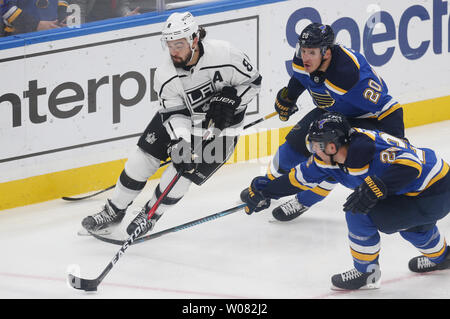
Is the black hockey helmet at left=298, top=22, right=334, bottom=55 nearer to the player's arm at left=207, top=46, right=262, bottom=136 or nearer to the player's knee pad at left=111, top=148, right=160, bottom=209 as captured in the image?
the player's arm at left=207, top=46, right=262, bottom=136

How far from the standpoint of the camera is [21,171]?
18.9 feet

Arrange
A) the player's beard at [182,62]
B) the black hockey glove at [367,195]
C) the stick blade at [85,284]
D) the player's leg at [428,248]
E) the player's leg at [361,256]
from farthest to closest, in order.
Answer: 1. the player's beard at [182,62]
2. the stick blade at [85,284]
3. the player's leg at [428,248]
4. the player's leg at [361,256]
5. the black hockey glove at [367,195]

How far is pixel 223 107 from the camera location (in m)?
4.95

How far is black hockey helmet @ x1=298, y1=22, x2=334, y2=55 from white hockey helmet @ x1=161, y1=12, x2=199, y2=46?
21.6 inches

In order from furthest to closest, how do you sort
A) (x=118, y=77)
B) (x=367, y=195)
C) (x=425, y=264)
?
(x=118, y=77) < (x=425, y=264) < (x=367, y=195)

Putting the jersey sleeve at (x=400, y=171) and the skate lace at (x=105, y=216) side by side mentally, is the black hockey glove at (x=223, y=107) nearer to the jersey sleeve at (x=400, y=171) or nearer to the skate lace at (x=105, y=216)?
the skate lace at (x=105, y=216)

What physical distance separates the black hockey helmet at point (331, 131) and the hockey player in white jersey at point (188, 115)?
940 millimetres

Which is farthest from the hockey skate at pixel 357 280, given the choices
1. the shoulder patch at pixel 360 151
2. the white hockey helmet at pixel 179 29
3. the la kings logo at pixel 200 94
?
the white hockey helmet at pixel 179 29

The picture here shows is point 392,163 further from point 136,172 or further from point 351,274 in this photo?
point 136,172

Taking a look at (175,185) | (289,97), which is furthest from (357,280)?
(289,97)

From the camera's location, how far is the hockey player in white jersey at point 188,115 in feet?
16.1

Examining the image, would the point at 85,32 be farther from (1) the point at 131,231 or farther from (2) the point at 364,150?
(2) the point at 364,150

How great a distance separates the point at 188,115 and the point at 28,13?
1404 mm
